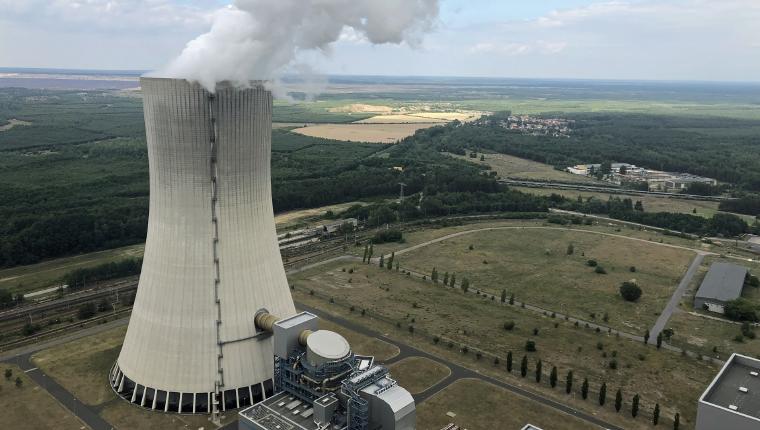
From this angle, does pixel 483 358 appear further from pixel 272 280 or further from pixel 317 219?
pixel 317 219

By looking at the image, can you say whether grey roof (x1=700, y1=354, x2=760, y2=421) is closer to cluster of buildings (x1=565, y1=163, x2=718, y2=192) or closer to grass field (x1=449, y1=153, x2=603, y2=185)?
cluster of buildings (x1=565, y1=163, x2=718, y2=192)

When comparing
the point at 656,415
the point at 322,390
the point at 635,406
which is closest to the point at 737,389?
the point at 656,415

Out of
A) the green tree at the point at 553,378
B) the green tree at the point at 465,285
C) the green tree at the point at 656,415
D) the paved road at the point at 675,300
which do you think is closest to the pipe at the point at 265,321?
the green tree at the point at 553,378

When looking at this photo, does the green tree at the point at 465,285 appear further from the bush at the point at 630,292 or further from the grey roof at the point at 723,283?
the grey roof at the point at 723,283

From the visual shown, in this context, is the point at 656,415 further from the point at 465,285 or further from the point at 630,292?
the point at 465,285

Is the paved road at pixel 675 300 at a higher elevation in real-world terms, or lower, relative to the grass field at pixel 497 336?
lower

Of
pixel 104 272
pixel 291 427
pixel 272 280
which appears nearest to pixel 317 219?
pixel 104 272
